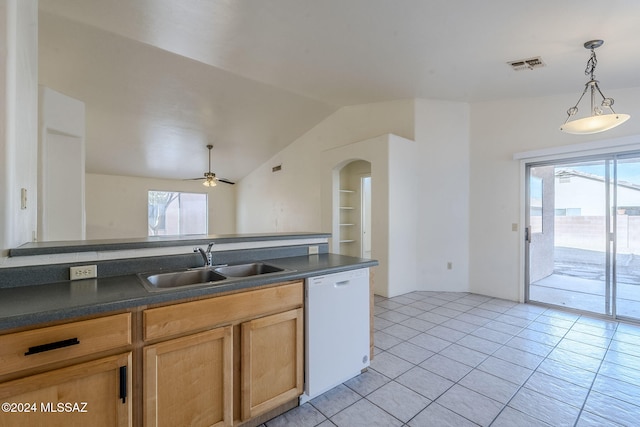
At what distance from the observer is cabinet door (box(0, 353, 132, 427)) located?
1.02 m

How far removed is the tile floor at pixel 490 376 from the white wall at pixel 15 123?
6.22 ft

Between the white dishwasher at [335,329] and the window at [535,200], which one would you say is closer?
the white dishwasher at [335,329]

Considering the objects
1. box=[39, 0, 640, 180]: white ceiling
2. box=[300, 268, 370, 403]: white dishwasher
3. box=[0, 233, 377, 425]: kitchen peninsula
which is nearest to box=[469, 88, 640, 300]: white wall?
box=[39, 0, 640, 180]: white ceiling

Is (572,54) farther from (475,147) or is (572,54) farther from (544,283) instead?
(544,283)

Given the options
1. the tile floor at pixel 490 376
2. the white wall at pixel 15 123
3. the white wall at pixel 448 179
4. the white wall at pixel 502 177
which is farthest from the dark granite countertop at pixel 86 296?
the white wall at pixel 502 177

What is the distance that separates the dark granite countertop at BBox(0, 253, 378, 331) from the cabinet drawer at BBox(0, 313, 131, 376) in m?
0.04

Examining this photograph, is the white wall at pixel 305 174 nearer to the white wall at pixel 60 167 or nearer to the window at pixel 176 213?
the window at pixel 176 213

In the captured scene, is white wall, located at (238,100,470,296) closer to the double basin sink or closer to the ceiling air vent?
the ceiling air vent

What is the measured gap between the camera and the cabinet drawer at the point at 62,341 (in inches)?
39.0

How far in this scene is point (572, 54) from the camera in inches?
107

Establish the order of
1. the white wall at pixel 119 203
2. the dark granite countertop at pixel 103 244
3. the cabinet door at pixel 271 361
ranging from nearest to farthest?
the dark granite countertop at pixel 103 244
the cabinet door at pixel 271 361
the white wall at pixel 119 203

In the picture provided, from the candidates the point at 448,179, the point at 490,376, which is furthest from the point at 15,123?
the point at 448,179

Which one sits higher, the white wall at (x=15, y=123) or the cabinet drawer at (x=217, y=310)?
the white wall at (x=15, y=123)

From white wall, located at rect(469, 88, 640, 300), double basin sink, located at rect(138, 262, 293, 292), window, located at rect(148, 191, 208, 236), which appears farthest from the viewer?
window, located at rect(148, 191, 208, 236)
